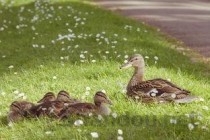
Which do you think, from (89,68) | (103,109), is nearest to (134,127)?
(103,109)

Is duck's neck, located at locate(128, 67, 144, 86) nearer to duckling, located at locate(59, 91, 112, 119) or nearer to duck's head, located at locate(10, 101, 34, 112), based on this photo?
duckling, located at locate(59, 91, 112, 119)

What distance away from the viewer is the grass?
7781 millimetres

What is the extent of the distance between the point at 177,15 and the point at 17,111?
1277cm

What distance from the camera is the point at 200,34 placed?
54.5 ft

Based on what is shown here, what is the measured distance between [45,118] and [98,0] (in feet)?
57.7

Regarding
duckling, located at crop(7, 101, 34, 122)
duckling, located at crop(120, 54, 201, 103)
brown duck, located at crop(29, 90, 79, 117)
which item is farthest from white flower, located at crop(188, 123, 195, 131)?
duckling, located at crop(7, 101, 34, 122)

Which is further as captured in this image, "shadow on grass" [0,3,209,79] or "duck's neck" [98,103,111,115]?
"shadow on grass" [0,3,209,79]

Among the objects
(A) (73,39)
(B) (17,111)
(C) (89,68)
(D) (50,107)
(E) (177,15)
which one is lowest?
(E) (177,15)

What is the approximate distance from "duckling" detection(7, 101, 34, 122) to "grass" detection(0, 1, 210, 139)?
4.6 inches

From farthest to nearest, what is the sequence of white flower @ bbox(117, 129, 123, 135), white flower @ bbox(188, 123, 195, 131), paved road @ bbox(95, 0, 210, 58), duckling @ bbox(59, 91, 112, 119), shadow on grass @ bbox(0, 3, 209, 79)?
1. paved road @ bbox(95, 0, 210, 58)
2. shadow on grass @ bbox(0, 3, 209, 79)
3. duckling @ bbox(59, 91, 112, 119)
4. white flower @ bbox(188, 123, 195, 131)
5. white flower @ bbox(117, 129, 123, 135)

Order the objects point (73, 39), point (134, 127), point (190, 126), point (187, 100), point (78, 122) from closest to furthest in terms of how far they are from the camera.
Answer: point (190, 126), point (134, 127), point (78, 122), point (187, 100), point (73, 39)

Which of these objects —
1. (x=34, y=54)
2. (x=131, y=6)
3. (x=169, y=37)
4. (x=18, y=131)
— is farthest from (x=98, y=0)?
(x=18, y=131)

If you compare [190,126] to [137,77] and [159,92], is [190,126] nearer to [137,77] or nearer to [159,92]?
[159,92]

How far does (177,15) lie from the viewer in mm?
20250
